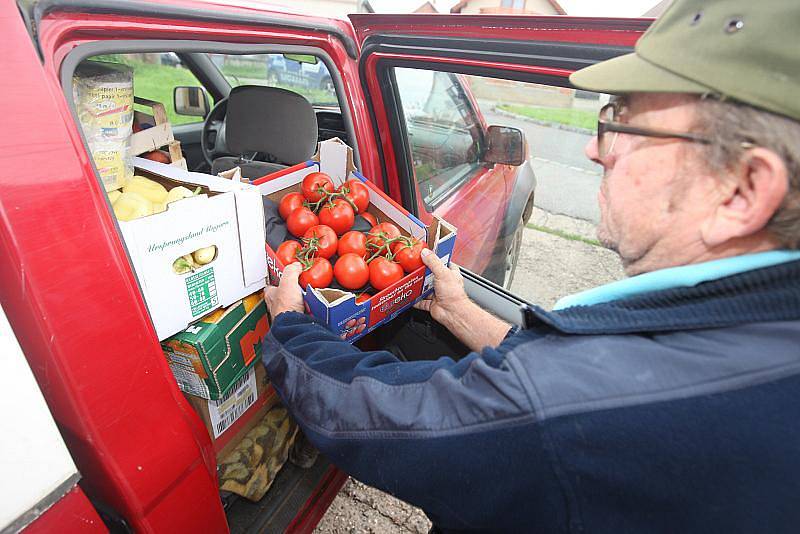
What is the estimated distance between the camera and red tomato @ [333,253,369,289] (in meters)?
1.85

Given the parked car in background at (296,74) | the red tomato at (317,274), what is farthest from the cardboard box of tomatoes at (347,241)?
the parked car in background at (296,74)

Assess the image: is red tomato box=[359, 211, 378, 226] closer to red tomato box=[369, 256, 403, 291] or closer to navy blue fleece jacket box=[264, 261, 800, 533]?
red tomato box=[369, 256, 403, 291]

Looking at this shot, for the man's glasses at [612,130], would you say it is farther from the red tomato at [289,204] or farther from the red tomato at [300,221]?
the red tomato at [289,204]

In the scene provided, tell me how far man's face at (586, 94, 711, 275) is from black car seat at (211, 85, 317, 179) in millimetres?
2170

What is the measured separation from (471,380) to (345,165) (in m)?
1.53

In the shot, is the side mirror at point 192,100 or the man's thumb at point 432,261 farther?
the side mirror at point 192,100

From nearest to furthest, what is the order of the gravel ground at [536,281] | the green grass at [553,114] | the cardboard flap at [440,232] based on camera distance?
the cardboard flap at [440,232]
the gravel ground at [536,281]
the green grass at [553,114]

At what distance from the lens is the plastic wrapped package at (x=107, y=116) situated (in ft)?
4.76

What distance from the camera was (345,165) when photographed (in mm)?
2217

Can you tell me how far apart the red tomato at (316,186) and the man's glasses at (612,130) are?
51.5 inches

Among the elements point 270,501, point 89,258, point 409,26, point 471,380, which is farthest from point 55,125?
point 270,501

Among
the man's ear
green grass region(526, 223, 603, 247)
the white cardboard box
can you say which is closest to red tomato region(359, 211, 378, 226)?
the white cardboard box

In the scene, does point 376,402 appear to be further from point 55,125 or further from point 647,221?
point 55,125

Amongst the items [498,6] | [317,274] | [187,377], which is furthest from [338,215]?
[498,6]
